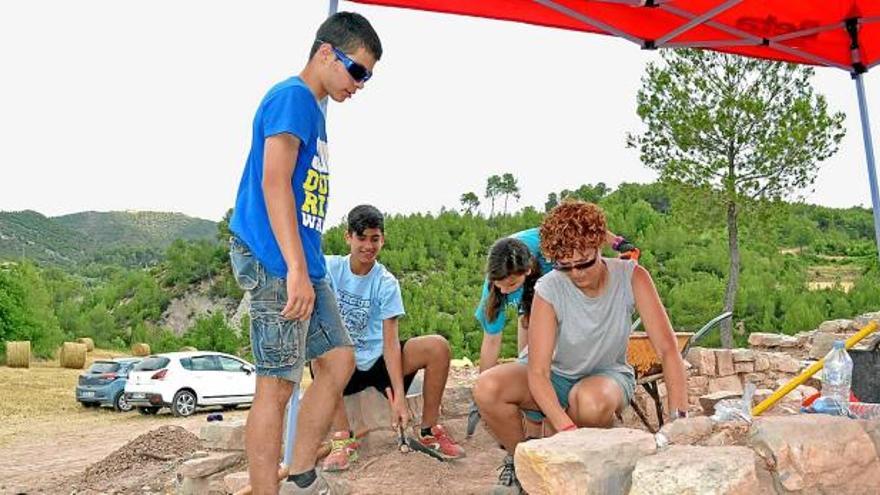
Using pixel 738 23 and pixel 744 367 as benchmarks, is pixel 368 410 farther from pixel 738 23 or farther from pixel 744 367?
pixel 744 367

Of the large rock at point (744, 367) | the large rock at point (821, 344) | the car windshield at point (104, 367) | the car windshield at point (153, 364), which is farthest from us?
the car windshield at point (104, 367)

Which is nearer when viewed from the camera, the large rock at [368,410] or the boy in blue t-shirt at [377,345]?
the boy in blue t-shirt at [377,345]

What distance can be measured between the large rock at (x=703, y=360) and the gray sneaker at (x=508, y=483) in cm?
427

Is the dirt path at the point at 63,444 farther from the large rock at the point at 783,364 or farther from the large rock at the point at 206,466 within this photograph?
the large rock at the point at 783,364

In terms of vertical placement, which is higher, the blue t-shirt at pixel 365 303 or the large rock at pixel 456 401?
the blue t-shirt at pixel 365 303

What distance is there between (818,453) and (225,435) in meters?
2.98

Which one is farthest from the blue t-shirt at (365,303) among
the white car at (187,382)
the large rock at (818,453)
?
the white car at (187,382)

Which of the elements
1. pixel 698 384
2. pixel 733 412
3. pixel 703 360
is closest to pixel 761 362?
pixel 703 360

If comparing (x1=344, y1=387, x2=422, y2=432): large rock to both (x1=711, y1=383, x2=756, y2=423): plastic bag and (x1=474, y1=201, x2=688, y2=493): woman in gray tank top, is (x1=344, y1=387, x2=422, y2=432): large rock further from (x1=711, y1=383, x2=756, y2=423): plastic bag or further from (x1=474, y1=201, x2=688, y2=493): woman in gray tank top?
(x1=711, y1=383, x2=756, y2=423): plastic bag

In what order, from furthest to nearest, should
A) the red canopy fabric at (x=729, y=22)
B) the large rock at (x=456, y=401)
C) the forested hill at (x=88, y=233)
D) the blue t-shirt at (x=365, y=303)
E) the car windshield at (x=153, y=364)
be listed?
the forested hill at (x=88, y=233)
the car windshield at (x=153, y=364)
the large rock at (x=456, y=401)
the red canopy fabric at (x=729, y=22)
the blue t-shirt at (x=365, y=303)

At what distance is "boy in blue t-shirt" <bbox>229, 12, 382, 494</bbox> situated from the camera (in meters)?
2.69

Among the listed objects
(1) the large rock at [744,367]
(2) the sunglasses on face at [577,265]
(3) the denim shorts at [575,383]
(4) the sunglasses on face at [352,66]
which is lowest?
(1) the large rock at [744,367]

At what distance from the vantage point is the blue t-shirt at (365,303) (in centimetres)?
421

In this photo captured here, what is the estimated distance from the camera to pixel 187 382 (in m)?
15.3
